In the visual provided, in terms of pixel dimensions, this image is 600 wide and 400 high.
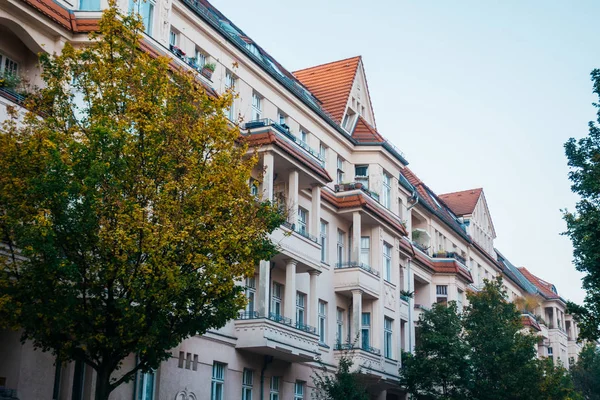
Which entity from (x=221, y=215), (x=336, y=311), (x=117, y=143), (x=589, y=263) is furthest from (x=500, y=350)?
(x=117, y=143)

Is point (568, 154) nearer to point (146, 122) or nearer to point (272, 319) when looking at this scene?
point (272, 319)

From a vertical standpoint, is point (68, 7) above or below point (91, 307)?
above

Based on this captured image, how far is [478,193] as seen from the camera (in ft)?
210

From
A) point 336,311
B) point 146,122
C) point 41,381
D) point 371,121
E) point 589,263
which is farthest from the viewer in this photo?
point 371,121

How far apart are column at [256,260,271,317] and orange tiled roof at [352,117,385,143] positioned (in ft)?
42.8

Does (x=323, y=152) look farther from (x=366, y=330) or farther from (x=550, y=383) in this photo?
(x=550, y=383)

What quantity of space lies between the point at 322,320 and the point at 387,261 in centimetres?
666

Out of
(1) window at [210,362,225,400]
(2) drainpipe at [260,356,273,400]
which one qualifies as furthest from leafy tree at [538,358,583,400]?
(1) window at [210,362,225,400]

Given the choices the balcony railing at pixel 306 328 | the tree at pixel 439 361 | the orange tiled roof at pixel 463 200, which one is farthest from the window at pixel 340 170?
the orange tiled roof at pixel 463 200

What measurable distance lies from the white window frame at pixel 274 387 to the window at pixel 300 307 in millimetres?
2608

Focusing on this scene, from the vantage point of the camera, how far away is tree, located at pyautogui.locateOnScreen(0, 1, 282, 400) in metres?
17.8

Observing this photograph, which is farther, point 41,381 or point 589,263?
point 589,263

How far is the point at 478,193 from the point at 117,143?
161 ft

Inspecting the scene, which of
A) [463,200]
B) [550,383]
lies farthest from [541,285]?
[550,383]
